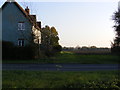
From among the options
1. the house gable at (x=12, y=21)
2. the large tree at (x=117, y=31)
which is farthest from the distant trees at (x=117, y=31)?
the house gable at (x=12, y=21)

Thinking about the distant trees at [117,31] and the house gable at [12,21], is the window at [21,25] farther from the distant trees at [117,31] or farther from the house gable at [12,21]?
the distant trees at [117,31]

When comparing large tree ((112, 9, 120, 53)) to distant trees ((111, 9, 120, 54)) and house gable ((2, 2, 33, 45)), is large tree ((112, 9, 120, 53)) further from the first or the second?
house gable ((2, 2, 33, 45))

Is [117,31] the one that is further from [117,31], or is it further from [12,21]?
[12,21]

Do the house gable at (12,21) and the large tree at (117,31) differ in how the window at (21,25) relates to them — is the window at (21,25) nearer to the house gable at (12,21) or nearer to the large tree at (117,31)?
the house gable at (12,21)

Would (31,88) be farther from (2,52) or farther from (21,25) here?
(21,25)

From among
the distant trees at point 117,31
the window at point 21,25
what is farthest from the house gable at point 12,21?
the distant trees at point 117,31

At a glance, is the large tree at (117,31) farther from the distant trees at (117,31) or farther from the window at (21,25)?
Result: the window at (21,25)

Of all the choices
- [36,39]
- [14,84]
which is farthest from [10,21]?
[14,84]

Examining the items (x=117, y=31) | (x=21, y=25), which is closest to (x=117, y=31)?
(x=117, y=31)

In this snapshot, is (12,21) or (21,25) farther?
(12,21)

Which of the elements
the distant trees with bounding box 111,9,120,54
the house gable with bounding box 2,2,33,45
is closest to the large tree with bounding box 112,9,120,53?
the distant trees with bounding box 111,9,120,54

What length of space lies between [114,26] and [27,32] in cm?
1572

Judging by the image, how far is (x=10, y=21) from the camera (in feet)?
116

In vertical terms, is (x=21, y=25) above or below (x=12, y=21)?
below
